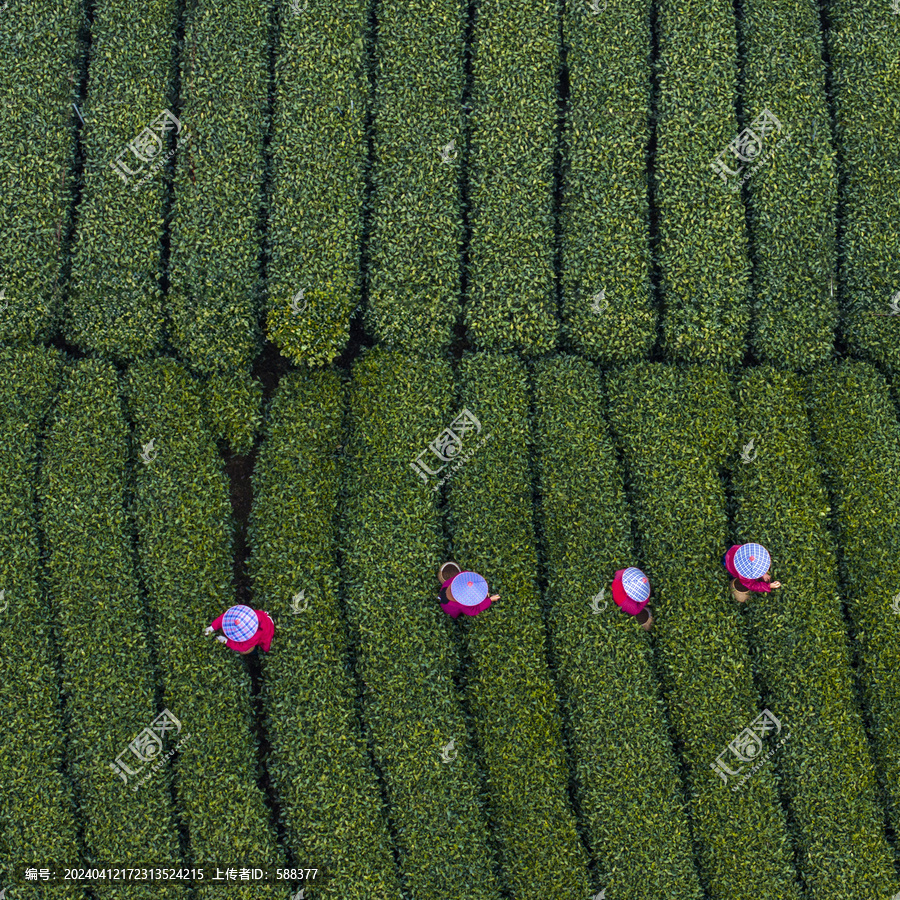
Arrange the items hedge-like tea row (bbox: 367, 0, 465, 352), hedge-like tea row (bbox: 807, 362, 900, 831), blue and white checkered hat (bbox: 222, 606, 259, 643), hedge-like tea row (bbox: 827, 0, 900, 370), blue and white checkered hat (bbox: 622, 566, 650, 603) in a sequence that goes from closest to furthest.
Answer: blue and white checkered hat (bbox: 222, 606, 259, 643)
blue and white checkered hat (bbox: 622, 566, 650, 603)
hedge-like tea row (bbox: 807, 362, 900, 831)
hedge-like tea row (bbox: 367, 0, 465, 352)
hedge-like tea row (bbox: 827, 0, 900, 370)

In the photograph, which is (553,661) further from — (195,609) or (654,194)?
(654,194)

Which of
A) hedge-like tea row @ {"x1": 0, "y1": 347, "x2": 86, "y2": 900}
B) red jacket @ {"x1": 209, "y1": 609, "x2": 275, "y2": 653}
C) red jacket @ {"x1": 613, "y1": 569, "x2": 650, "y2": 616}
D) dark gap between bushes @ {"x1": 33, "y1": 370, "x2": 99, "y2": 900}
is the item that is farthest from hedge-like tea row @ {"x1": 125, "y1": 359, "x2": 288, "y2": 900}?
red jacket @ {"x1": 613, "y1": 569, "x2": 650, "y2": 616}

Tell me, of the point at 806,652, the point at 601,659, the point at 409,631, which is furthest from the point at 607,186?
the point at 806,652

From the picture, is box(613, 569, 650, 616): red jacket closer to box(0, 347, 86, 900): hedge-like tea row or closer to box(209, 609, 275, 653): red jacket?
box(209, 609, 275, 653): red jacket

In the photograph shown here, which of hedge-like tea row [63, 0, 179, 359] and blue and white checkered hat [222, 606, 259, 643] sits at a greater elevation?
hedge-like tea row [63, 0, 179, 359]

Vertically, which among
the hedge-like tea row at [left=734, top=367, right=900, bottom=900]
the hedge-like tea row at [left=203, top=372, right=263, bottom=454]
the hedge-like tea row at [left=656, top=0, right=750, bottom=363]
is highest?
the hedge-like tea row at [left=656, top=0, right=750, bottom=363]

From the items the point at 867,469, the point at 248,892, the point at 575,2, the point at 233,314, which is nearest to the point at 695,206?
the point at 575,2
